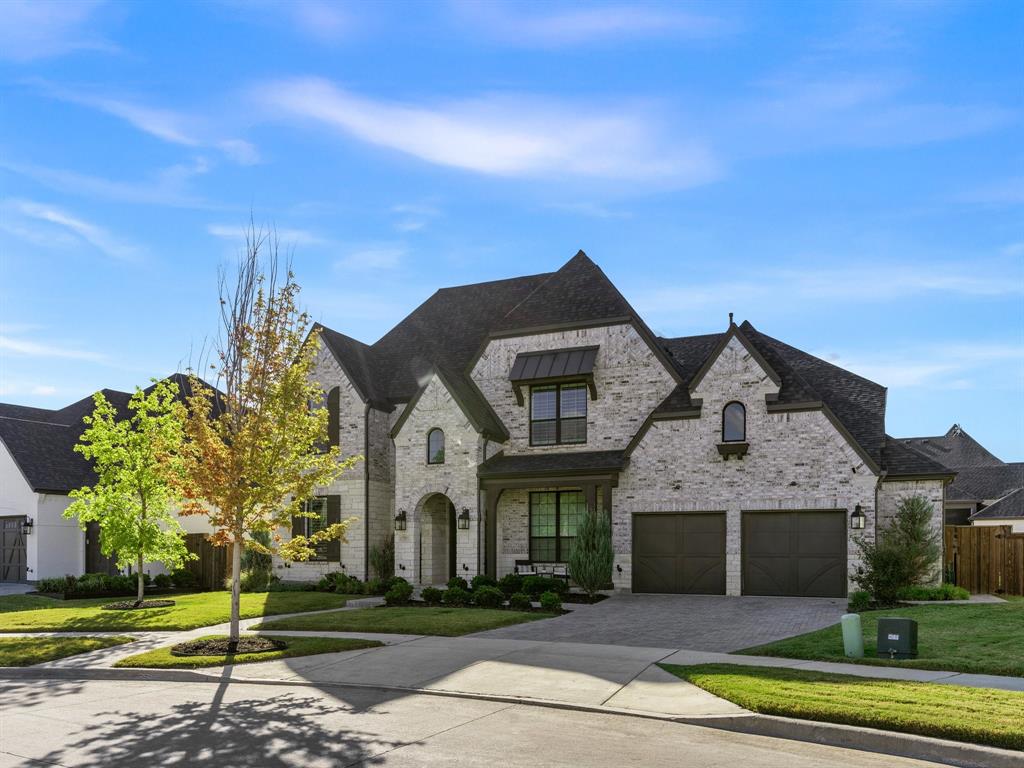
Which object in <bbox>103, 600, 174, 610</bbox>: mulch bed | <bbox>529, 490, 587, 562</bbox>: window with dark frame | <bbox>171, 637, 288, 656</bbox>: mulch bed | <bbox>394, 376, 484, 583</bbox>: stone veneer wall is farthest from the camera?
<bbox>394, 376, 484, 583</bbox>: stone veneer wall

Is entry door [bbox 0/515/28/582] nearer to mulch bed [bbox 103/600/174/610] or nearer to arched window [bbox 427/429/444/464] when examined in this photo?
mulch bed [bbox 103/600/174/610]

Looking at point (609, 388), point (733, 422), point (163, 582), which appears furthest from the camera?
point (163, 582)

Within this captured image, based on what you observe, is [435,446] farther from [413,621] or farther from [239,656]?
[239,656]

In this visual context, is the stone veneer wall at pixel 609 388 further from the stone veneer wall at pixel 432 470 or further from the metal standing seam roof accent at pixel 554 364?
the stone veneer wall at pixel 432 470

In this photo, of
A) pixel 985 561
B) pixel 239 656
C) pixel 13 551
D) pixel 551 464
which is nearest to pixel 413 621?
pixel 239 656

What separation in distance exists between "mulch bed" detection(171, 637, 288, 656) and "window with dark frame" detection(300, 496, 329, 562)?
14.6 meters

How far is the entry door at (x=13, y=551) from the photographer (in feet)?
111

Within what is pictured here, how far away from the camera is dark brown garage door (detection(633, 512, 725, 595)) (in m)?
25.4

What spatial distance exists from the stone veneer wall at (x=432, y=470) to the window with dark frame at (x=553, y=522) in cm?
199

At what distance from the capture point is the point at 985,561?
25.5 m

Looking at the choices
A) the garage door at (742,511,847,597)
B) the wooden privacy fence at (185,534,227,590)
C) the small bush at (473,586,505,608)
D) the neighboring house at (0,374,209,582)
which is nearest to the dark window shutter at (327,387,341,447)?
the wooden privacy fence at (185,534,227,590)

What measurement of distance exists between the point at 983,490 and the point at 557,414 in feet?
104

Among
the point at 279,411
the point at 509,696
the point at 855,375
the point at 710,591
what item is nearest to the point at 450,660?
the point at 509,696

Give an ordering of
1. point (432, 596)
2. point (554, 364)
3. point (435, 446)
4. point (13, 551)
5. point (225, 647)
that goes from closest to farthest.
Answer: point (225, 647), point (432, 596), point (554, 364), point (435, 446), point (13, 551)
